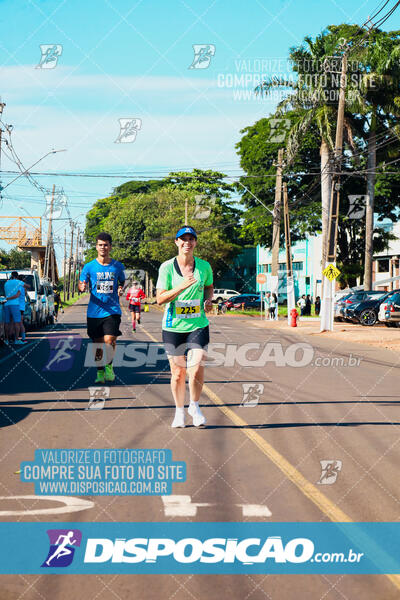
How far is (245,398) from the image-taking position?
35.8ft

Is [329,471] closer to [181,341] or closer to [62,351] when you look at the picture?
[181,341]

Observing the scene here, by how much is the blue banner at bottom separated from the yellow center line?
6.6 inches

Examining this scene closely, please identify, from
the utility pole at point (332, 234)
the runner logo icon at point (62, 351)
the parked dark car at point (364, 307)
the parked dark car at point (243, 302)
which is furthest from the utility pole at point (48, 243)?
the runner logo icon at point (62, 351)

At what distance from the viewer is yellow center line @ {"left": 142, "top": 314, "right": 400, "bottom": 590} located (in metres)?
5.33

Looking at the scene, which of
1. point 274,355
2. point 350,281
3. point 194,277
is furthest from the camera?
point 350,281

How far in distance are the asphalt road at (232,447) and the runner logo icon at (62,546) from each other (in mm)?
206

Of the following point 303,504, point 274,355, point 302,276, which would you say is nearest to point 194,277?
point 303,504

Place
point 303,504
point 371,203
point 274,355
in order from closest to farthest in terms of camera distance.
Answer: point 303,504 → point 274,355 → point 371,203

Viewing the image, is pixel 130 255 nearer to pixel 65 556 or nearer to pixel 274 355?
pixel 274 355

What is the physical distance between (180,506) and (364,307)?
32.6 m

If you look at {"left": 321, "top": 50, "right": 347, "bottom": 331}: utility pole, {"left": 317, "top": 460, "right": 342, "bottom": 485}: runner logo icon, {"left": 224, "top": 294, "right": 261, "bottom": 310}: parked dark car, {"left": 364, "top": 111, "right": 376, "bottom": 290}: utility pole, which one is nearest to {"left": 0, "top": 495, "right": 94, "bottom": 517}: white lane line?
{"left": 317, "top": 460, "right": 342, "bottom": 485}: runner logo icon

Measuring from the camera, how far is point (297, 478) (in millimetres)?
6371

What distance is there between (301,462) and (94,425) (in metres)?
2.68

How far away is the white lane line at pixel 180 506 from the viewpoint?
5375mm
